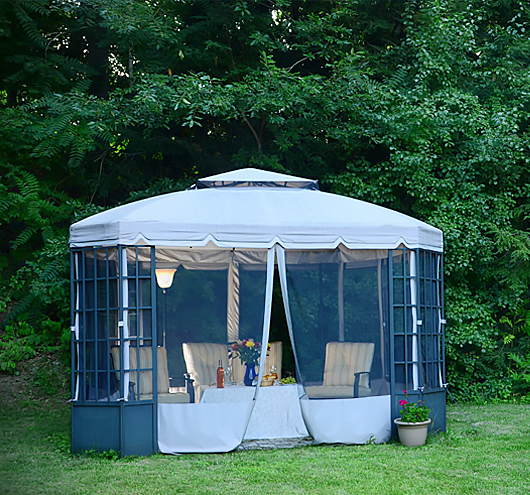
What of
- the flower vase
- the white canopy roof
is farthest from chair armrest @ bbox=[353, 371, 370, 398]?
the white canopy roof

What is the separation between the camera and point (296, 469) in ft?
18.5

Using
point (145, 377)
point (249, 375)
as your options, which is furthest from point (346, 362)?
point (145, 377)

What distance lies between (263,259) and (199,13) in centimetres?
586

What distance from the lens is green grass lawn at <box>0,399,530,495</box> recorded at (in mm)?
5086

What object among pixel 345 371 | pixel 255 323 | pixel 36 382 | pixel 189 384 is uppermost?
pixel 255 323

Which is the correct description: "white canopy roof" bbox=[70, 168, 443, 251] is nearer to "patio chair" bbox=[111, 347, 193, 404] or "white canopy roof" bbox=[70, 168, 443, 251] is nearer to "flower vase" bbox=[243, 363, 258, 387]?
"patio chair" bbox=[111, 347, 193, 404]

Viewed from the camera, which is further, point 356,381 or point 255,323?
point 255,323

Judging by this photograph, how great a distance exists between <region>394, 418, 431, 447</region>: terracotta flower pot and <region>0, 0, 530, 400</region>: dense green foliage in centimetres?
347

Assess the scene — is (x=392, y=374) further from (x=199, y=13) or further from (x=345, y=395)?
(x=199, y=13)

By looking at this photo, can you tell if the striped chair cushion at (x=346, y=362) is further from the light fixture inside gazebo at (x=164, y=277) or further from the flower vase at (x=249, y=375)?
the light fixture inside gazebo at (x=164, y=277)

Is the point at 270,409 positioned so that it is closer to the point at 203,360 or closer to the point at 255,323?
the point at 255,323

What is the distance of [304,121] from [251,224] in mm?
4295

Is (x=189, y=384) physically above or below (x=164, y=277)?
below

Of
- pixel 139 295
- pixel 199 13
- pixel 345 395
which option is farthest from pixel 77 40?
pixel 345 395
